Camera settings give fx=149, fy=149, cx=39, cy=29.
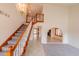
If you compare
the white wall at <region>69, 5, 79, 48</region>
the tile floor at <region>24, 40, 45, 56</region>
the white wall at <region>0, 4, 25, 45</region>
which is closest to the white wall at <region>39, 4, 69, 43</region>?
the white wall at <region>69, 5, 79, 48</region>

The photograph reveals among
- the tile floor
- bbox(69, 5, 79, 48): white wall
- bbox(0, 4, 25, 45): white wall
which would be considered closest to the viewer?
bbox(0, 4, 25, 45): white wall

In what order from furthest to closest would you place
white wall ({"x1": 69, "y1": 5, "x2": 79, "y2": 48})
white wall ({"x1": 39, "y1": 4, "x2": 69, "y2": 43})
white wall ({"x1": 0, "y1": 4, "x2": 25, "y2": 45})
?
white wall ({"x1": 39, "y1": 4, "x2": 69, "y2": 43})
white wall ({"x1": 69, "y1": 5, "x2": 79, "y2": 48})
white wall ({"x1": 0, "y1": 4, "x2": 25, "y2": 45})

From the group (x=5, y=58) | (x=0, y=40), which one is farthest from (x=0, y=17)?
(x=5, y=58)

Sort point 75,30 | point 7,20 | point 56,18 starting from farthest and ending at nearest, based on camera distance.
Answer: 1. point 56,18
2. point 75,30
3. point 7,20

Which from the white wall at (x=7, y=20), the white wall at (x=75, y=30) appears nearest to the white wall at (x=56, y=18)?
the white wall at (x=75, y=30)

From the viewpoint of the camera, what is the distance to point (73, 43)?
36.6ft

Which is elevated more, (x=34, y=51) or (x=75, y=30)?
(x=75, y=30)

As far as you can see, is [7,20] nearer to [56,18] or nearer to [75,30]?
[75,30]

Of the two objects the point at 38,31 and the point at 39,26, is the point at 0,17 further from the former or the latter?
the point at 38,31

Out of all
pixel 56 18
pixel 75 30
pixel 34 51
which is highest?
pixel 56 18

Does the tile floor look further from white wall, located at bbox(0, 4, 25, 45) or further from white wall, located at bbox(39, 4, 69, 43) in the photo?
white wall, located at bbox(39, 4, 69, 43)

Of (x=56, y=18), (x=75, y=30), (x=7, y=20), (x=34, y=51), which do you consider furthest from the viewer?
(x=56, y=18)

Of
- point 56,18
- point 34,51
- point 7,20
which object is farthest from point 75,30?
point 7,20

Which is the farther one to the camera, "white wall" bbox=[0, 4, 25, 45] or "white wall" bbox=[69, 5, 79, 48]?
"white wall" bbox=[69, 5, 79, 48]
